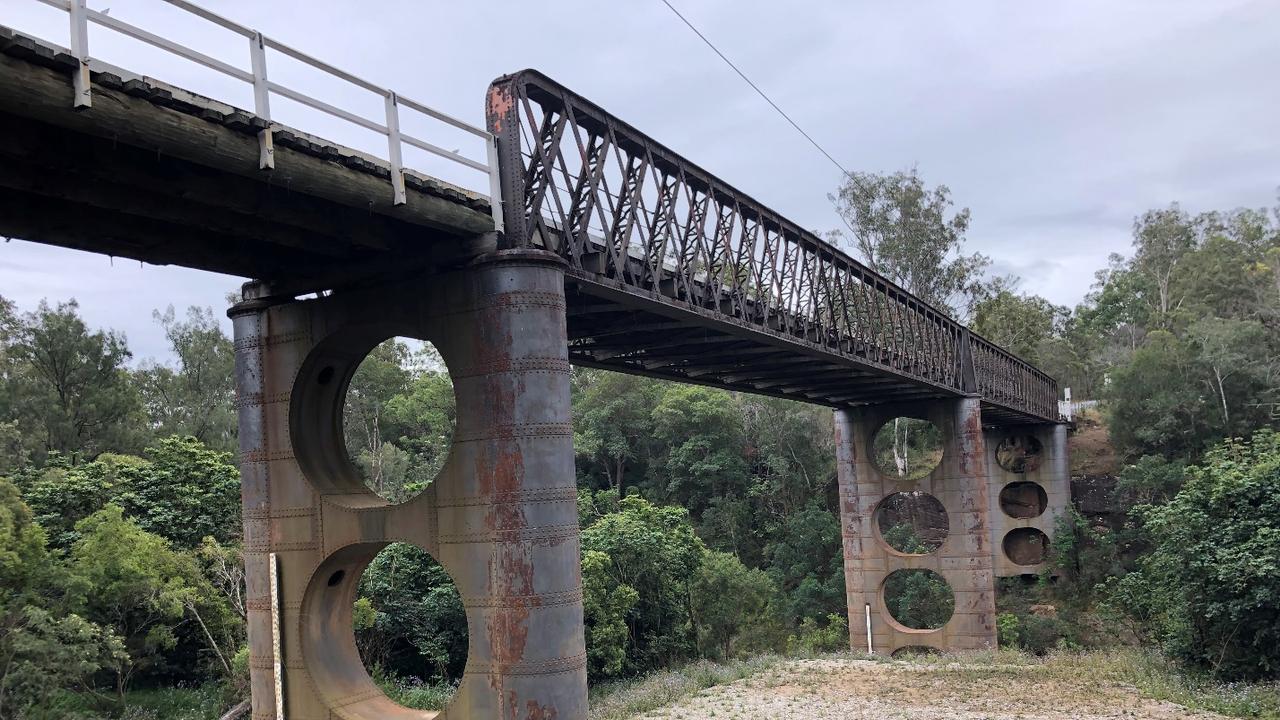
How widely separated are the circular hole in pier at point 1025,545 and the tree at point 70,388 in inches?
1645

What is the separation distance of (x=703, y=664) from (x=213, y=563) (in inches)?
585

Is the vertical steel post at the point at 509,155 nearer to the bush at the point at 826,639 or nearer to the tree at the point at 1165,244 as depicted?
the bush at the point at 826,639

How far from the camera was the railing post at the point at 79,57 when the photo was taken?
8.22 metres

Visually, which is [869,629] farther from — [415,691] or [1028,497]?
[1028,497]

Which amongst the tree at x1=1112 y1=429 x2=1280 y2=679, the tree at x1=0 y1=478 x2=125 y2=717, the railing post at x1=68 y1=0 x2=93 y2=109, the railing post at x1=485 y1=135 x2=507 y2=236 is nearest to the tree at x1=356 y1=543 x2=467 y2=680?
the tree at x1=0 y1=478 x2=125 y2=717

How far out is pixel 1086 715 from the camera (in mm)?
19406

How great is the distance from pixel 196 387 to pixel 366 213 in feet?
170

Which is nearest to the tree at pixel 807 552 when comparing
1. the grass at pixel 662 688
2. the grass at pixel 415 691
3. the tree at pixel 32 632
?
the grass at pixel 662 688

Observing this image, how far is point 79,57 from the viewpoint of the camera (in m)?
8.24

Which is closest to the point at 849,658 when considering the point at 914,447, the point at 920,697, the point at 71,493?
the point at 920,697

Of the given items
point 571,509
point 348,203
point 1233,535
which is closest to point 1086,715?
point 1233,535

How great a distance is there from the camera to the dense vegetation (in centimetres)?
2511

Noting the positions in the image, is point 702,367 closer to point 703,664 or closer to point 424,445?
point 703,664

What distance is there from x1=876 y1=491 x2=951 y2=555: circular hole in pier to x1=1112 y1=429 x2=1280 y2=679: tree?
91.5 feet
